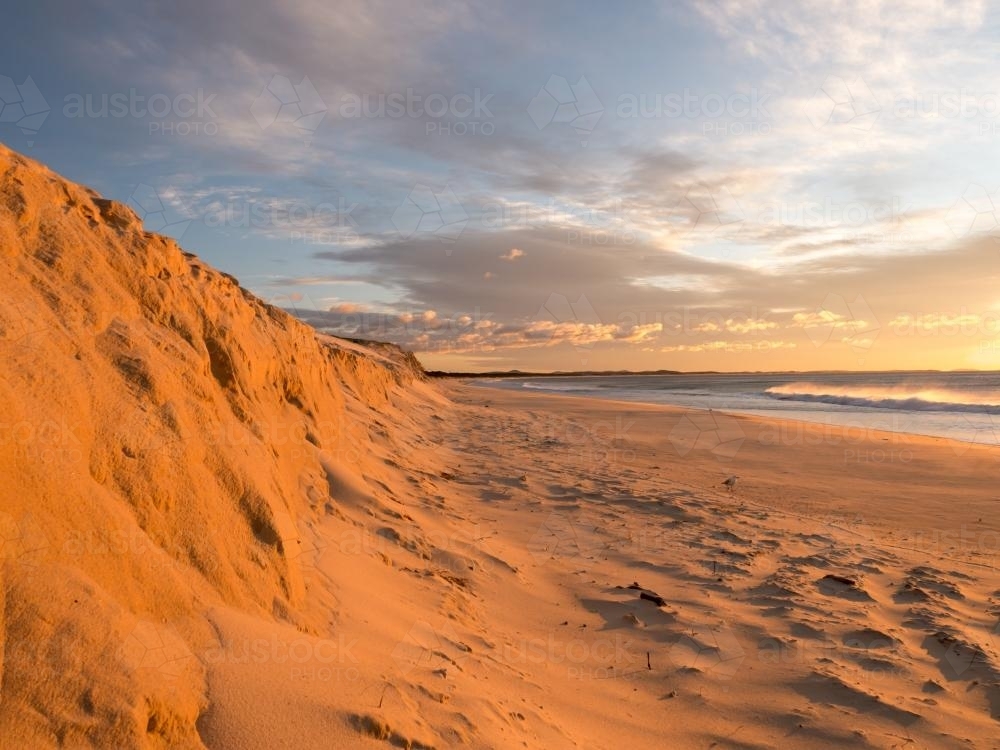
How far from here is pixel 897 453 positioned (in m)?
13.2

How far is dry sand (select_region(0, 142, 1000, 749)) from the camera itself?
87.9 inches

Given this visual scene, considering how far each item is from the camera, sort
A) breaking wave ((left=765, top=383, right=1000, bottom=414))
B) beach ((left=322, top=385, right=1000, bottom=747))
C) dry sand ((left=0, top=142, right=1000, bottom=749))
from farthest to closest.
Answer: breaking wave ((left=765, top=383, right=1000, bottom=414)) → beach ((left=322, top=385, right=1000, bottom=747)) → dry sand ((left=0, top=142, right=1000, bottom=749))

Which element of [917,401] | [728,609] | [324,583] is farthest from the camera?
[917,401]

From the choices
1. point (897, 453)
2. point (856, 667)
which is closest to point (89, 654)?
point (856, 667)

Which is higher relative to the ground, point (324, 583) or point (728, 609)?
point (324, 583)

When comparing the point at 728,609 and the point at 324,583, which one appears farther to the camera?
the point at 728,609

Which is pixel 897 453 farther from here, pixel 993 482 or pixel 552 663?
pixel 552 663

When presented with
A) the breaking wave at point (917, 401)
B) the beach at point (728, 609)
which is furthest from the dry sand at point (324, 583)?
→ the breaking wave at point (917, 401)

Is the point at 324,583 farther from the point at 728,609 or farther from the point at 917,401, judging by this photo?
the point at 917,401

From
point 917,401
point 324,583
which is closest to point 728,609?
point 324,583

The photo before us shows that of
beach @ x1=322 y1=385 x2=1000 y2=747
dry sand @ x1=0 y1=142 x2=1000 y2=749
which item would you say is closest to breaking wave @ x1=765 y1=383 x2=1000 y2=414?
beach @ x1=322 y1=385 x2=1000 y2=747

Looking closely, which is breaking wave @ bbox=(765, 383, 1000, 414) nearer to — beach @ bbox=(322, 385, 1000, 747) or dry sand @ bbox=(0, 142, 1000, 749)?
beach @ bbox=(322, 385, 1000, 747)

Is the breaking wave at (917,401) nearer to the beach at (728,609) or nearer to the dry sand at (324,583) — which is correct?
the beach at (728,609)

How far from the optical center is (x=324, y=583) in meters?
3.62
